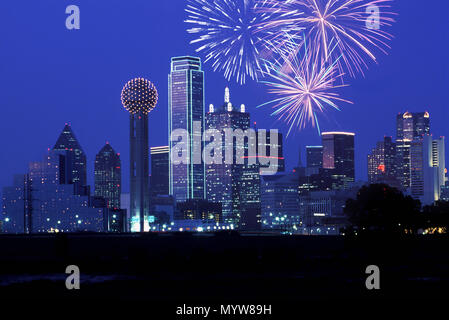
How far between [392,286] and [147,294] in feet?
82.1

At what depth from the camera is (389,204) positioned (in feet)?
654
